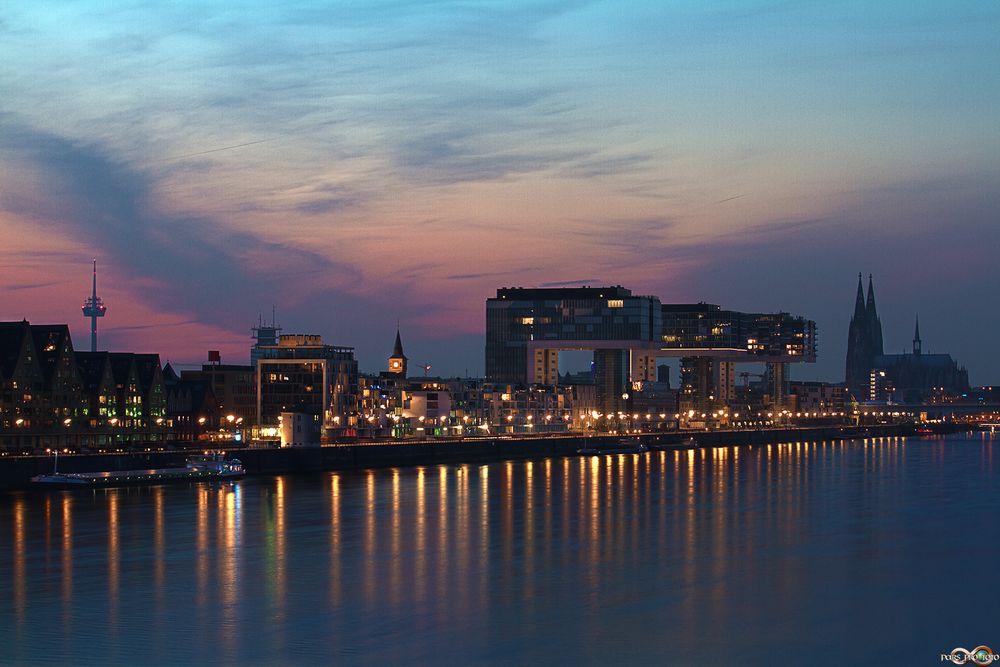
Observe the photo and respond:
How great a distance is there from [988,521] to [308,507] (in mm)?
44419

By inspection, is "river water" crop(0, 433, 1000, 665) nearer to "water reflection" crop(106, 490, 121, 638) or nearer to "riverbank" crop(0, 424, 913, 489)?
"water reflection" crop(106, 490, 121, 638)

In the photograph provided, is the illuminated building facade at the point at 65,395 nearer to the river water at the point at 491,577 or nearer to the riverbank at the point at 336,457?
the riverbank at the point at 336,457

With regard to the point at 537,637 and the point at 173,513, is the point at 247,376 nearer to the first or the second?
the point at 173,513

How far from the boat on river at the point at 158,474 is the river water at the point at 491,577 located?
2871mm

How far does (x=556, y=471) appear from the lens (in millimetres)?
138375

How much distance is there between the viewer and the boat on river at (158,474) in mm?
102625

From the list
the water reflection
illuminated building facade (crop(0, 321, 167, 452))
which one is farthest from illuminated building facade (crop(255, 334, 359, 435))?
the water reflection

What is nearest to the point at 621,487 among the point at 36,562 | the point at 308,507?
the point at 308,507

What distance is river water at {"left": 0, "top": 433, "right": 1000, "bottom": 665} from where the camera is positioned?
4500cm

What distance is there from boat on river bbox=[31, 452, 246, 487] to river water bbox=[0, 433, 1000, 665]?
9.42 ft

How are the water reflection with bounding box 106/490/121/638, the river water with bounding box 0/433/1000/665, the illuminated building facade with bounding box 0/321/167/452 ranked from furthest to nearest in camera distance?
the illuminated building facade with bounding box 0/321/167/452
the water reflection with bounding box 106/490/121/638
the river water with bounding box 0/433/1000/665

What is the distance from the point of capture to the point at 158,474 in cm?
11112

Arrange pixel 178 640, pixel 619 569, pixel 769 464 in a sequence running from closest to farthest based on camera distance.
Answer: pixel 178 640 < pixel 619 569 < pixel 769 464

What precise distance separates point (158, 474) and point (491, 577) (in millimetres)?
59144
